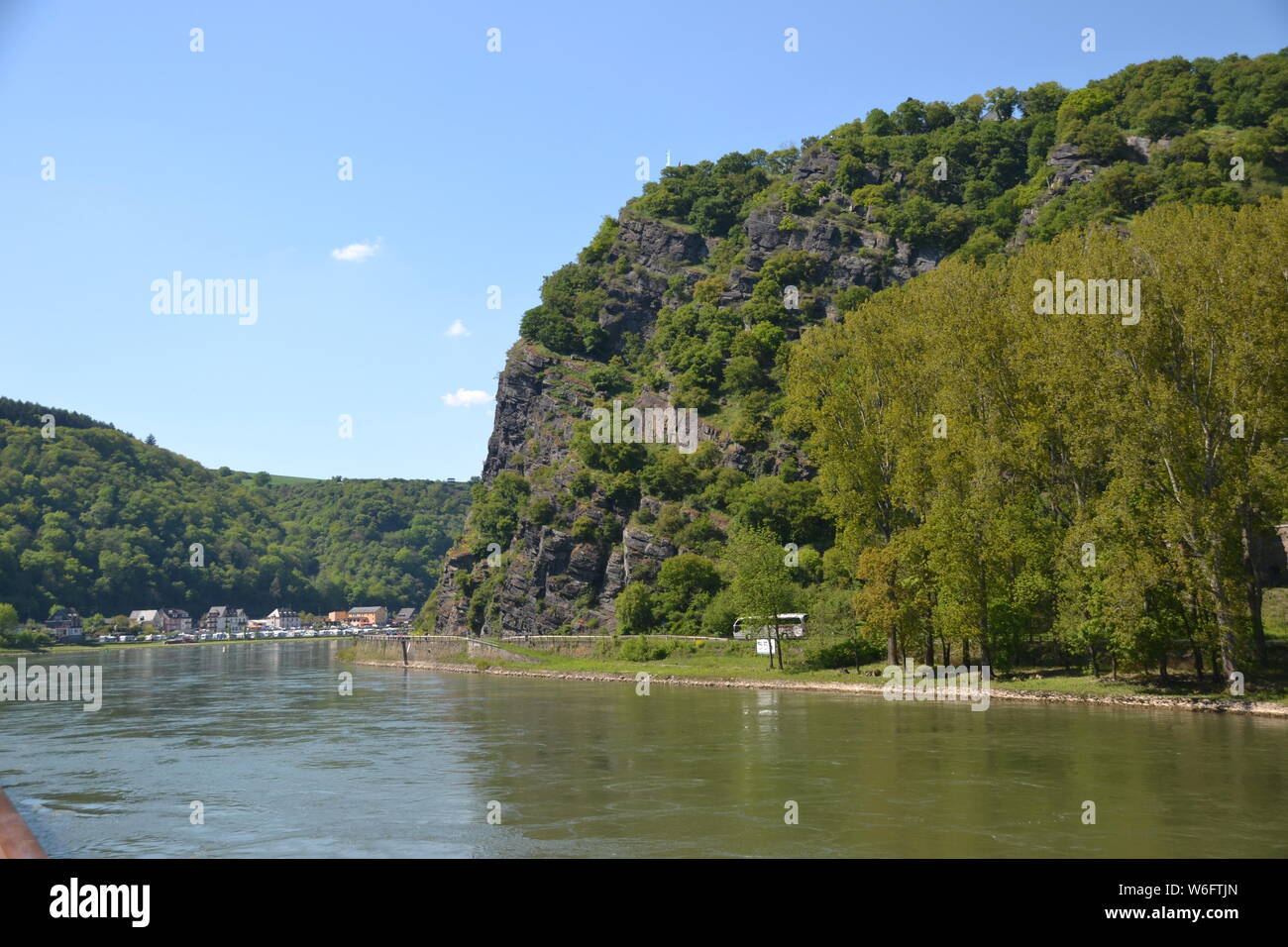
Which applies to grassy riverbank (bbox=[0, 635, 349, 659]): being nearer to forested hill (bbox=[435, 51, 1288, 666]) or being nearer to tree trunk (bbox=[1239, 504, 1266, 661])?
forested hill (bbox=[435, 51, 1288, 666])

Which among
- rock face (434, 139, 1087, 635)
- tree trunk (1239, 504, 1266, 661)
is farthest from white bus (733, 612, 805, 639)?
tree trunk (1239, 504, 1266, 661)

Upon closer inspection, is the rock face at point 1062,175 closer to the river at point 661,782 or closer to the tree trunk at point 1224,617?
the tree trunk at point 1224,617

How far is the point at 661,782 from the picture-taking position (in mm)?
29859

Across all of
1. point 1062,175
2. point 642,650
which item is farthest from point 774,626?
point 1062,175

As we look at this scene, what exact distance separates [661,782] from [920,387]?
1498 inches

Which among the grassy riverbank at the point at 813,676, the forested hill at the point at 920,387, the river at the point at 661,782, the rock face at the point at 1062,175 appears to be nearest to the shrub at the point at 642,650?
the grassy riverbank at the point at 813,676

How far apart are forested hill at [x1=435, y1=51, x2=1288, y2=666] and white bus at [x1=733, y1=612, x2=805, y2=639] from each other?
6.77 feet

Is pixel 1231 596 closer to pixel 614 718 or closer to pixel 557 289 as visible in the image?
pixel 614 718

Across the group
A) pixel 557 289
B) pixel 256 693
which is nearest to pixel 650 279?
pixel 557 289

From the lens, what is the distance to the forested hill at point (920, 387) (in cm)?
4416
